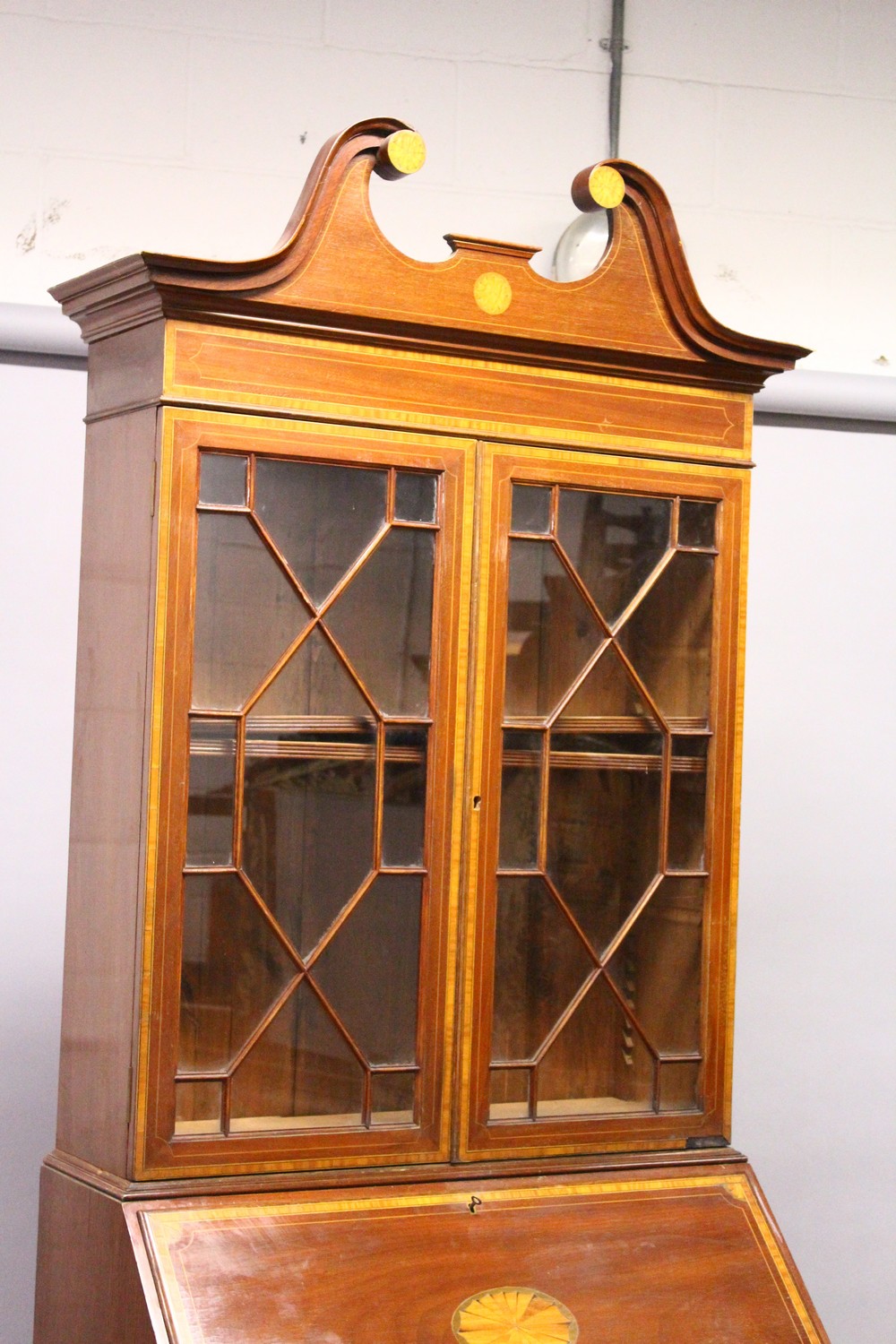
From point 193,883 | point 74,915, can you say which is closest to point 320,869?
point 193,883

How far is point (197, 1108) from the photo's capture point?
1.70 m

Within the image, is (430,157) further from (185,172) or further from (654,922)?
(654,922)

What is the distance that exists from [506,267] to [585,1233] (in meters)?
1.15

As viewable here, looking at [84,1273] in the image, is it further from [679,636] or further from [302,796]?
[679,636]

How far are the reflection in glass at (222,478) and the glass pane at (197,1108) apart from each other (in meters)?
0.66

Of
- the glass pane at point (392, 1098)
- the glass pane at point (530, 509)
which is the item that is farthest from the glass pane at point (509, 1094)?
the glass pane at point (530, 509)

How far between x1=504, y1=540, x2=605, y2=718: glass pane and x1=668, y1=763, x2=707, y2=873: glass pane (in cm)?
18

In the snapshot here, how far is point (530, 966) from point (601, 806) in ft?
0.72

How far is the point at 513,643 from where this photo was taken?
6.00 ft

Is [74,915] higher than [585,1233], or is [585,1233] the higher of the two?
[74,915]

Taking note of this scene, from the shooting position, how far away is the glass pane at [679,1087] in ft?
6.23

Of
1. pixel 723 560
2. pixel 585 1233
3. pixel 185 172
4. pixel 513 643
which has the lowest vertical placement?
pixel 585 1233

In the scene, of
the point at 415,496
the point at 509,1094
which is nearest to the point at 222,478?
the point at 415,496

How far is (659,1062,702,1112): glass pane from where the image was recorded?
1.90 meters
